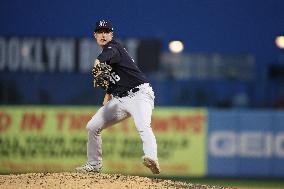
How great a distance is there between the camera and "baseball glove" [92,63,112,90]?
6.89 meters

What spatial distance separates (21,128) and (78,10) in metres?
2.90

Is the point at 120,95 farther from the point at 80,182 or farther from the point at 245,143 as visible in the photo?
the point at 245,143

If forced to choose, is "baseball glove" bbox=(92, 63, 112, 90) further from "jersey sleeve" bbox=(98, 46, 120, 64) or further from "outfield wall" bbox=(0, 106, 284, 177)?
"outfield wall" bbox=(0, 106, 284, 177)

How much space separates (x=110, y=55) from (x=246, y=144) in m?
6.41

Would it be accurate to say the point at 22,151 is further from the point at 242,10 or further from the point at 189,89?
the point at 242,10

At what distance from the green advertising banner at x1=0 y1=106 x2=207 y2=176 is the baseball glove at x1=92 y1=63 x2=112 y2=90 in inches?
220

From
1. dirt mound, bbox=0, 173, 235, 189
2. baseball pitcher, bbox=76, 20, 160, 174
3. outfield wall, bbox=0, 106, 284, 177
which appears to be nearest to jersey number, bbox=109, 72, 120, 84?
A: baseball pitcher, bbox=76, 20, 160, 174

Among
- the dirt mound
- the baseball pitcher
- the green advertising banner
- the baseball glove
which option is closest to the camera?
the dirt mound

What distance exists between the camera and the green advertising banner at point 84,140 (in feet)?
41.7

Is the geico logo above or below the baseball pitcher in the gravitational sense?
below

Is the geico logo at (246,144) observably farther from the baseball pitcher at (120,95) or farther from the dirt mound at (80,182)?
the baseball pitcher at (120,95)

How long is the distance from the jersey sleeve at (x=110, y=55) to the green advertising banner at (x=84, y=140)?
5705 millimetres

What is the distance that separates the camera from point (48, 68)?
46.2 ft

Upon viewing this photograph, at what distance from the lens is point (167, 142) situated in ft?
42.2
